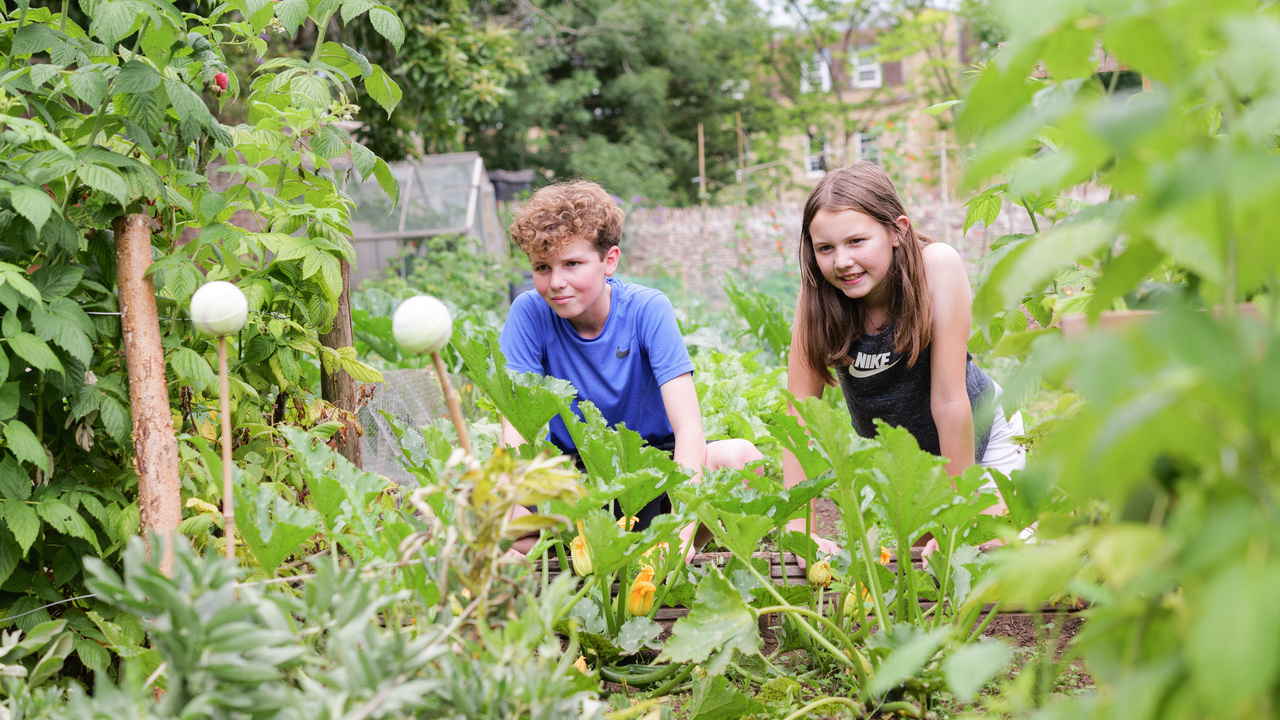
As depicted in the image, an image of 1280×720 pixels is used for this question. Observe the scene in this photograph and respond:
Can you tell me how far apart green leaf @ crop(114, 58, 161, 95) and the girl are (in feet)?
4.73

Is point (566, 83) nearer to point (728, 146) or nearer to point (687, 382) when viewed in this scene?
point (728, 146)

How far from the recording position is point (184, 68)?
1.62m

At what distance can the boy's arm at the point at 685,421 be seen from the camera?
6.99ft

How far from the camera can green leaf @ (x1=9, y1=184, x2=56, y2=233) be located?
48.5 inches

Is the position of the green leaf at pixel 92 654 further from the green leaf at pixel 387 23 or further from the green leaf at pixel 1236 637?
the green leaf at pixel 1236 637

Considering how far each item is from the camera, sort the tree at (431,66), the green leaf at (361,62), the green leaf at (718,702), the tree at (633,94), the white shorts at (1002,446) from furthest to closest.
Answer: the tree at (633,94), the tree at (431,66), the white shorts at (1002,446), the green leaf at (361,62), the green leaf at (718,702)

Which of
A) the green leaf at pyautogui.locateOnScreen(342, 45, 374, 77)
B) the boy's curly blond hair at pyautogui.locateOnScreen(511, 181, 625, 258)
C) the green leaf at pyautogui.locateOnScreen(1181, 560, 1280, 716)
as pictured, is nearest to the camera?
the green leaf at pyautogui.locateOnScreen(1181, 560, 1280, 716)

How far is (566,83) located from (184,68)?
15.9 metres

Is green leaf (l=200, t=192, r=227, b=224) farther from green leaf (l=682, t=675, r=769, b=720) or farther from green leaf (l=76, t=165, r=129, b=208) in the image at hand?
green leaf (l=682, t=675, r=769, b=720)

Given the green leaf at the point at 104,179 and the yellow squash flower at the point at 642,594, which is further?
the yellow squash flower at the point at 642,594

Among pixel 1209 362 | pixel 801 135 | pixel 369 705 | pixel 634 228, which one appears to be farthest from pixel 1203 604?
pixel 801 135

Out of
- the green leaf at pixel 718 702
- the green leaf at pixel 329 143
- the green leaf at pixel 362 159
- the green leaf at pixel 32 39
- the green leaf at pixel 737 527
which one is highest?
the green leaf at pixel 32 39

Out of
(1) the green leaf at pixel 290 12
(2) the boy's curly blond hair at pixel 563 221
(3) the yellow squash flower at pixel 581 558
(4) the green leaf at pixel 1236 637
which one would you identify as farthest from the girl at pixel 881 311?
(4) the green leaf at pixel 1236 637

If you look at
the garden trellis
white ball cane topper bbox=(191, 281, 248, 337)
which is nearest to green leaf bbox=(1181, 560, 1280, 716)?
white ball cane topper bbox=(191, 281, 248, 337)
